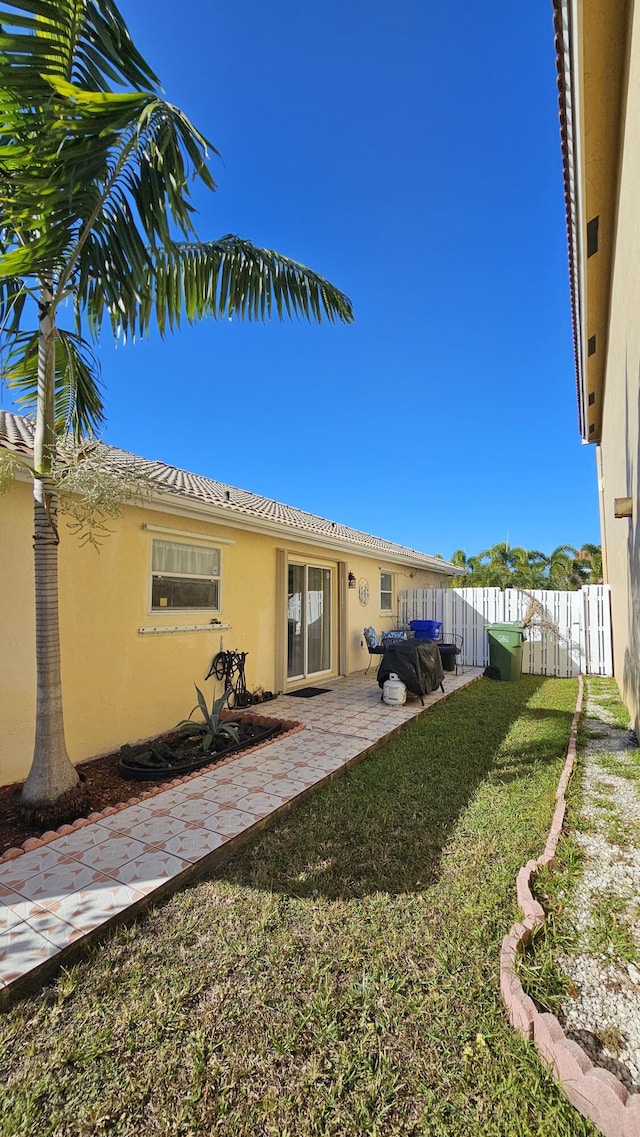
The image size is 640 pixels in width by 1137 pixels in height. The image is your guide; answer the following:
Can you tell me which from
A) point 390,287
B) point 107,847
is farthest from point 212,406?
point 107,847

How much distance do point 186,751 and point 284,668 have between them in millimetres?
3753

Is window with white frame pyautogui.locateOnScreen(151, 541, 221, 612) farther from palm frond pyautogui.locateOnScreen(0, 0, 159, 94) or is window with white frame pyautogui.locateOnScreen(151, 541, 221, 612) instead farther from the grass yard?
palm frond pyautogui.locateOnScreen(0, 0, 159, 94)

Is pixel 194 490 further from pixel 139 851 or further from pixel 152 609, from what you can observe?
pixel 139 851

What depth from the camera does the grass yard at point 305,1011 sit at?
1.94 m

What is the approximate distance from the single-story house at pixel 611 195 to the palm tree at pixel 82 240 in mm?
2997

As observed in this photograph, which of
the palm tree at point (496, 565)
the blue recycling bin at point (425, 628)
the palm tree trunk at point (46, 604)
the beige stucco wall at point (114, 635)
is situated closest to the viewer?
the palm tree trunk at point (46, 604)

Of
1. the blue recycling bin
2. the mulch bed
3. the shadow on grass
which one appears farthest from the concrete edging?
the blue recycling bin

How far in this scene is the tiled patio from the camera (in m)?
2.93

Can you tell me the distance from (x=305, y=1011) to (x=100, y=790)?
3595 millimetres

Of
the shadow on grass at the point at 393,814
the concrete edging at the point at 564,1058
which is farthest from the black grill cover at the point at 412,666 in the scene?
the concrete edging at the point at 564,1058

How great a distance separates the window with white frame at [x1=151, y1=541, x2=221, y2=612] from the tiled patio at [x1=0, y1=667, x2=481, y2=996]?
263 cm

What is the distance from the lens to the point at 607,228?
6395mm

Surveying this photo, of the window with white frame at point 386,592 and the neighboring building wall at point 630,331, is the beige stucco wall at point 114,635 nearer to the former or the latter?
the neighboring building wall at point 630,331

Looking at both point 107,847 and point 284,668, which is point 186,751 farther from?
point 284,668
